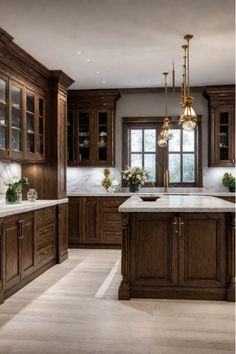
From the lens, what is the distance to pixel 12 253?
3.96m

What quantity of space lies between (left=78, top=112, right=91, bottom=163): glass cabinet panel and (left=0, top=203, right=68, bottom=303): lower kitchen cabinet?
57.8 inches

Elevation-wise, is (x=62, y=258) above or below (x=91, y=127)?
below

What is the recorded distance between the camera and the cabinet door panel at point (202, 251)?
3.74 m

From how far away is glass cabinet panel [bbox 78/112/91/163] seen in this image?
700 centimetres

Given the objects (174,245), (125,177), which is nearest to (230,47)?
(174,245)

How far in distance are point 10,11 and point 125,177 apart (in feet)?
12.5

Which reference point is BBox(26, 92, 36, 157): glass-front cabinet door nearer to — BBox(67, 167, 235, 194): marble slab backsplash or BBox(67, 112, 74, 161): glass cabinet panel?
BBox(67, 112, 74, 161): glass cabinet panel

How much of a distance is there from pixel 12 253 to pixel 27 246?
0.42 metres

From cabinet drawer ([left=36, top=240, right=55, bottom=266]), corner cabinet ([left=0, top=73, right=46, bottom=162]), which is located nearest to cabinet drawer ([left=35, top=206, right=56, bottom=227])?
cabinet drawer ([left=36, top=240, right=55, bottom=266])

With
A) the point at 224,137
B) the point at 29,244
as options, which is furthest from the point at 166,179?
the point at 29,244

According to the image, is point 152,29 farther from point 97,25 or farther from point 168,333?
point 168,333

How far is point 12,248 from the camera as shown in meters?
3.95

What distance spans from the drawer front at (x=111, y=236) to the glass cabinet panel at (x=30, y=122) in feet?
7.12

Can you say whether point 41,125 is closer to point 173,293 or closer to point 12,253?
point 12,253
